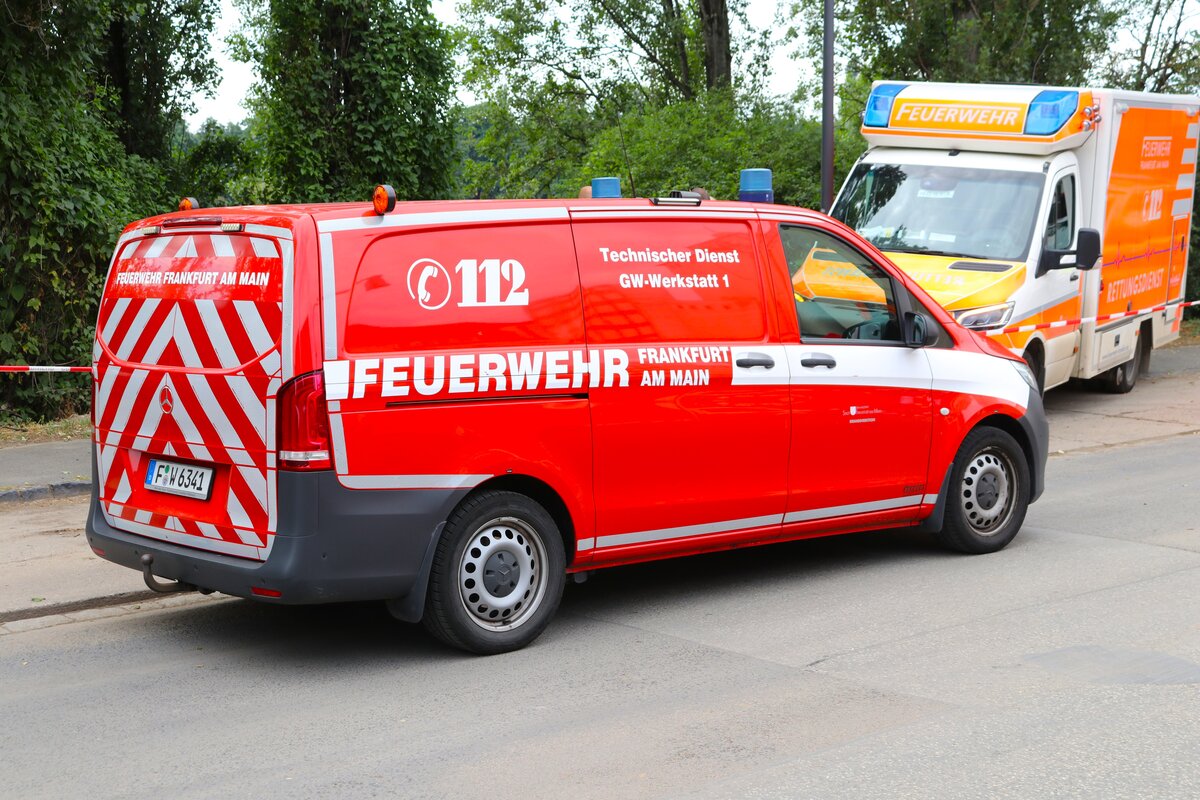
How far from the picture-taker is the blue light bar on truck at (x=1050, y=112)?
12.9 m

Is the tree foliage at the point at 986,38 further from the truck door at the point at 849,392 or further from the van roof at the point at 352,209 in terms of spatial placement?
the van roof at the point at 352,209

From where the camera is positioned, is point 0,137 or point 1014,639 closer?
point 1014,639

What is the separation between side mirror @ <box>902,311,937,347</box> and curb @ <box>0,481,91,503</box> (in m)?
5.82

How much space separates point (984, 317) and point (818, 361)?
16.9 feet

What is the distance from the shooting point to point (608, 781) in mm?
4586

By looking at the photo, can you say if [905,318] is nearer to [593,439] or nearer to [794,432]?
[794,432]

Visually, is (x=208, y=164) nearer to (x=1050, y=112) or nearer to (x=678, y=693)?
(x=1050, y=112)

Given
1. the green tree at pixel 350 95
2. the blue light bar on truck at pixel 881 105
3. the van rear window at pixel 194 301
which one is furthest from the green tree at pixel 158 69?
the van rear window at pixel 194 301

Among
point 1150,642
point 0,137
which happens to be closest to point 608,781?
point 1150,642

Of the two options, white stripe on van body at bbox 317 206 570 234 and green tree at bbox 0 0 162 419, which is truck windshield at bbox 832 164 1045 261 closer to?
green tree at bbox 0 0 162 419

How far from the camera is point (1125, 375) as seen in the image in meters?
15.7

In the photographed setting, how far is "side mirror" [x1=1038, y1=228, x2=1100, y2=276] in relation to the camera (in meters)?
12.5

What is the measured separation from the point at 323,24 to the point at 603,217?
9.37m

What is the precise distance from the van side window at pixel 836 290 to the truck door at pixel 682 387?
291 mm
